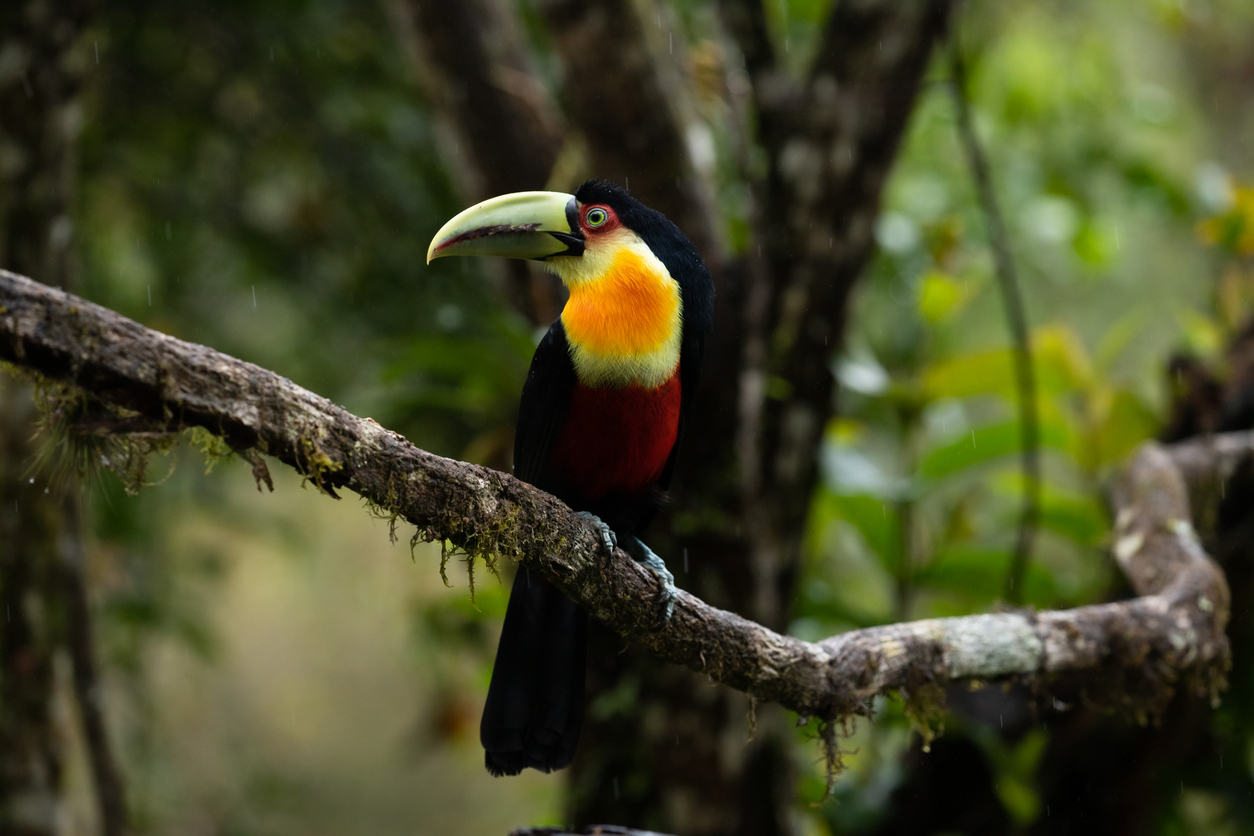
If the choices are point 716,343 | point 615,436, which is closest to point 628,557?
point 615,436

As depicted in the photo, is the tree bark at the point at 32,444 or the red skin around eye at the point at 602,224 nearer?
the red skin around eye at the point at 602,224

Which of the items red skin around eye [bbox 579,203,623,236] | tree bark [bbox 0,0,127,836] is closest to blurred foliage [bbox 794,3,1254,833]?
red skin around eye [bbox 579,203,623,236]

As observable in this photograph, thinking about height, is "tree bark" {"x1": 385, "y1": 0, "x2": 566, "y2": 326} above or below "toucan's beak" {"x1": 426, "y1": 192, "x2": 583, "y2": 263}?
above

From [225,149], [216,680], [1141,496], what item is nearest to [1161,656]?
[1141,496]

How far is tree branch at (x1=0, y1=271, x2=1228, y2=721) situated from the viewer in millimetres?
1274

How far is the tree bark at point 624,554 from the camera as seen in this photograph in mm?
1279

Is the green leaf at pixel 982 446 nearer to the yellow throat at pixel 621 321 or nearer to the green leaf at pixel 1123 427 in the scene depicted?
the green leaf at pixel 1123 427

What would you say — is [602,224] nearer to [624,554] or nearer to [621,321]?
[621,321]

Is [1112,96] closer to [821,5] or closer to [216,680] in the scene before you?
[821,5]

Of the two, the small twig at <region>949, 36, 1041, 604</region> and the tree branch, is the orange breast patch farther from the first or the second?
the small twig at <region>949, 36, 1041, 604</region>

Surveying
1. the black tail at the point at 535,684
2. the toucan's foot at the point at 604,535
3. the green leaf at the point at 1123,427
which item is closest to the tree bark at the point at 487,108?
the black tail at the point at 535,684

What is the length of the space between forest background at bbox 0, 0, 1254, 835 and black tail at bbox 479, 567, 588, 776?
3.38 ft

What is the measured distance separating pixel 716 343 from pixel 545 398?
121cm

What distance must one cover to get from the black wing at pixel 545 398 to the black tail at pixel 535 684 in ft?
1.05
